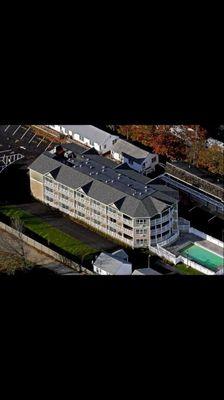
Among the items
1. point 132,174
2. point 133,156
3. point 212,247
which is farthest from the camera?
point 133,156

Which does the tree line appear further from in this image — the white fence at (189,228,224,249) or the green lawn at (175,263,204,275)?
the green lawn at (175,263,204,275)

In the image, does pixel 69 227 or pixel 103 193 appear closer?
pixel 69 227

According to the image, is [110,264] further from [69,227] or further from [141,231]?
[69,227]

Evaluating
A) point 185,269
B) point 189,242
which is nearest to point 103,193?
point 189,242

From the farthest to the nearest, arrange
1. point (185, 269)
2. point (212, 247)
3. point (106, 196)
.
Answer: point (106, 196), point (212, 247), point (185, 269)
